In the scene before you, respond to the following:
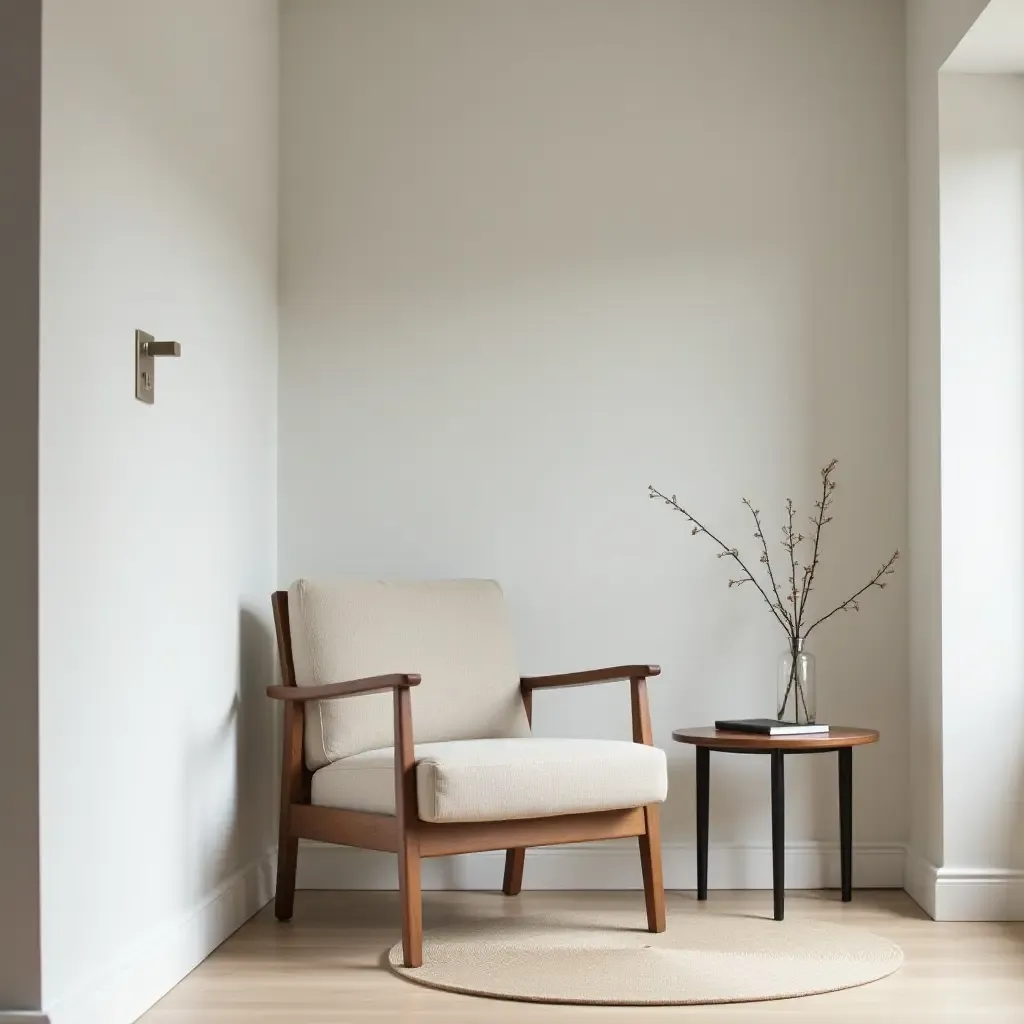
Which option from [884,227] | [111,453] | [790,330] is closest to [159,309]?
[111,453]

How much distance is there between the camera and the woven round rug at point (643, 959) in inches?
101

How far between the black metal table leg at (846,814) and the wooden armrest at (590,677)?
556mm

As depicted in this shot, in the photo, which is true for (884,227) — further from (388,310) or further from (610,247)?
(388,310)

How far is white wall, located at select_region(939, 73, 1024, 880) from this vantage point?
3.27 m

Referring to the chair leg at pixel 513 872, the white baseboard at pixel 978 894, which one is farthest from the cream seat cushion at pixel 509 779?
the white baseboard at pixel 978 894

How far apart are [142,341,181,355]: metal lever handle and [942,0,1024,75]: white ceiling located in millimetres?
1893

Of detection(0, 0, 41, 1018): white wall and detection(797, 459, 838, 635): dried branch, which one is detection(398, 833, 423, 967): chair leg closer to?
detection(0, 0, 41, 1018): white wall

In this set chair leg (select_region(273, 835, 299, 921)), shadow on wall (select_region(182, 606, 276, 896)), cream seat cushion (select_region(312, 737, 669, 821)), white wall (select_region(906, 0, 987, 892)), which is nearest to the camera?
cream seat cushion (select_region(312, 737, 669, 821))

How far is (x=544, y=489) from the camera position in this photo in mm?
3703

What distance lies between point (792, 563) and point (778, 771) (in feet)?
2.24

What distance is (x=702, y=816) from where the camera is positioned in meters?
3.42

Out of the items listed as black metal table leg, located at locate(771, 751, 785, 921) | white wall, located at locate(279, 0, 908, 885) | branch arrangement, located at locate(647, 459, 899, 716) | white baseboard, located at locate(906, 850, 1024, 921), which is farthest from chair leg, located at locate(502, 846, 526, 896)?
white baseboard, located at locate(906, 850, 1024, 921)

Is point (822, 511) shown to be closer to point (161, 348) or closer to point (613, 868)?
point (613, 868)

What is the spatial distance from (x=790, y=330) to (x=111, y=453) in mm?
2040
